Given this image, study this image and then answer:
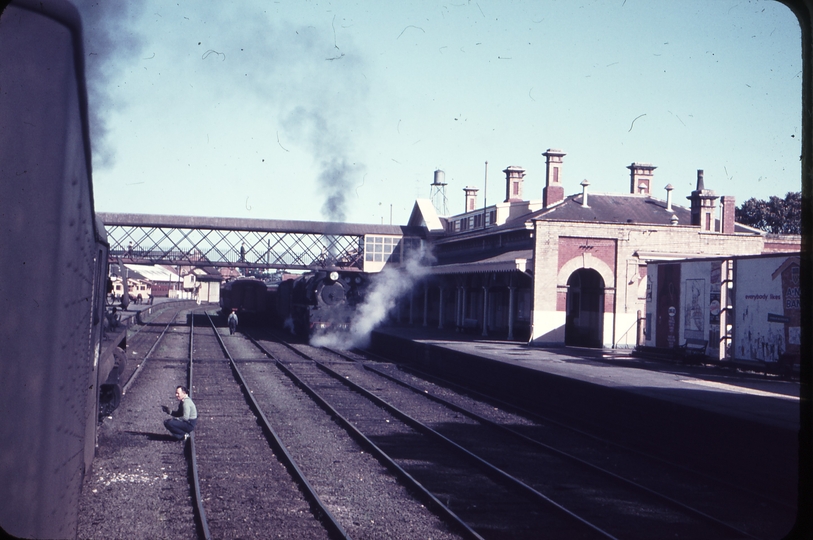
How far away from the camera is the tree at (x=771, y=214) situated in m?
56.3

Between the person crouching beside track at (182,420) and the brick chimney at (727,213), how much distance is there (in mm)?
30790

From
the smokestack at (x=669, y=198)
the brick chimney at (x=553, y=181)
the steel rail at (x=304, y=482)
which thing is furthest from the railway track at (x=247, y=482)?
the smokestack at (x=669, y=198)

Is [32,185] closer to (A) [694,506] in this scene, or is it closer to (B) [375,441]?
(A) [694,506]

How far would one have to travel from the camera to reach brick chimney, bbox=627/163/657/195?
40.1 metres

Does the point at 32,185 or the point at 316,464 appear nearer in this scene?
the point at 32,185

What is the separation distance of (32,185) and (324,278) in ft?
86.2

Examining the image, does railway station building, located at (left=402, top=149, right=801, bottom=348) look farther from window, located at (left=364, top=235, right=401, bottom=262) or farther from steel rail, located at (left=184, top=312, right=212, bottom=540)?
steel rail, located at (left=184, top=312, right=212, bottom=540)

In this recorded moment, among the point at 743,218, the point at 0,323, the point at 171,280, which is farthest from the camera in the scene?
the point at 171,280

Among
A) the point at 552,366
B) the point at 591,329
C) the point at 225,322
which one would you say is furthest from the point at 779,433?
the point at 225,322

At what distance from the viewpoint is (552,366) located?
1817 cm

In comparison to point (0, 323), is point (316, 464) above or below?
below

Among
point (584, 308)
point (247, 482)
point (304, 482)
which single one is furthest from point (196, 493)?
point (584, 308)

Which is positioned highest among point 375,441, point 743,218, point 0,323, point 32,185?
point 743,218

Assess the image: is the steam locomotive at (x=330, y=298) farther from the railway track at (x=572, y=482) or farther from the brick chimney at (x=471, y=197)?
the brick chimney at (x=471, y=197)
